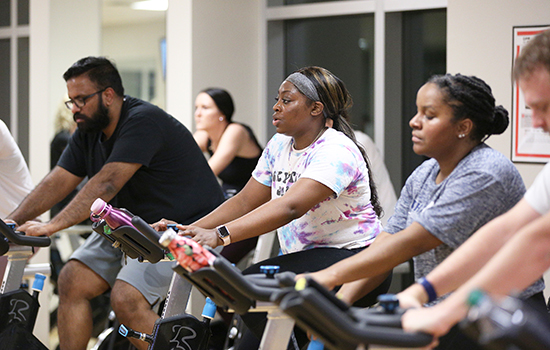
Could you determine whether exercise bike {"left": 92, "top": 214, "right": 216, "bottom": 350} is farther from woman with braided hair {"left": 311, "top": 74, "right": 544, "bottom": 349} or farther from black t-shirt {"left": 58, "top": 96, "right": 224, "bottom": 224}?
woman with braided hair {"left": 311, "top": 74, "right": 544, "bottom": 349}

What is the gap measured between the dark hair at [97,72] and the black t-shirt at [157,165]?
10 cm

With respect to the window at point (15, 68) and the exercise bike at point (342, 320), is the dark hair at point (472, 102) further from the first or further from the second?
the window at point (15, 68)

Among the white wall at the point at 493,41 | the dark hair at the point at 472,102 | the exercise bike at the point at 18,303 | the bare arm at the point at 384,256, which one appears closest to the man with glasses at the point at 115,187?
the exercise bike at the point at 18,303

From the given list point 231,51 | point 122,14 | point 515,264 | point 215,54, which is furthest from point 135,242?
point 122,14

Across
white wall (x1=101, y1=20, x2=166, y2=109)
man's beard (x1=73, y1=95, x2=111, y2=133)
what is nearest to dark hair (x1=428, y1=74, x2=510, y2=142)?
man's beard (x1=73, y1=95, x2=111, y2=133)

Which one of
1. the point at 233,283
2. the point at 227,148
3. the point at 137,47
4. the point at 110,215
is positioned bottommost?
the point at 233,283

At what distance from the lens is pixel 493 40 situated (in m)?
3.21

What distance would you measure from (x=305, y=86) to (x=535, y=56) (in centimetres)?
113

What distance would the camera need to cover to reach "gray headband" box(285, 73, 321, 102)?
98.0 inches

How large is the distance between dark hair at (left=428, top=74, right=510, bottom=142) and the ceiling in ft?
10.5

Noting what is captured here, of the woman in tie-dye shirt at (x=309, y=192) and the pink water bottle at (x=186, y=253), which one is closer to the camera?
the pink water bottle at (x=186, y=253)

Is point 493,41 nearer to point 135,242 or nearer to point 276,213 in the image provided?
point 276,213

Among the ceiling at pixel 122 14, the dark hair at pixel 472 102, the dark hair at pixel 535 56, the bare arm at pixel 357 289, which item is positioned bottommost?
the bare arm at pixel 357 289

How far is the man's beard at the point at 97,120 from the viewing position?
301cm
